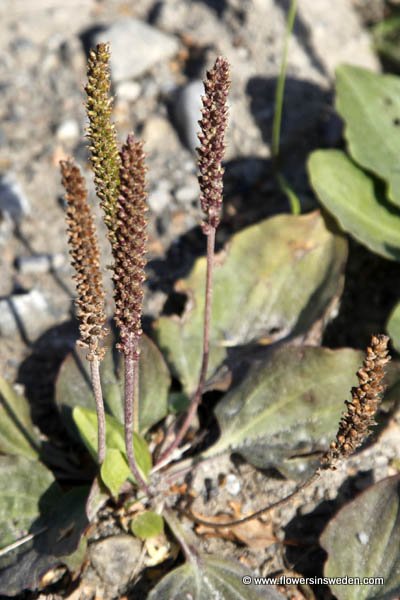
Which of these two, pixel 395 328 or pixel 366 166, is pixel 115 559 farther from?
pixel 366 166

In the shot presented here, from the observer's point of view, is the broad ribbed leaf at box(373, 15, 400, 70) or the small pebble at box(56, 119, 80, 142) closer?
the small pebble at box(56, 119, 80, 142)

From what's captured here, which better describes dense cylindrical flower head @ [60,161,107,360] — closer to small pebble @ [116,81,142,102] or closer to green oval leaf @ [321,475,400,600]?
green oval leaf @ [321,475,400,600]

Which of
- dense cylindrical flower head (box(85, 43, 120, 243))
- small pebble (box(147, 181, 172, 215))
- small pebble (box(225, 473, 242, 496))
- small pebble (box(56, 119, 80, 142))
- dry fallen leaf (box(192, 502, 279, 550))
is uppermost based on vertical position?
dense cylindrical flower head (box(85, 43, 120, 243))

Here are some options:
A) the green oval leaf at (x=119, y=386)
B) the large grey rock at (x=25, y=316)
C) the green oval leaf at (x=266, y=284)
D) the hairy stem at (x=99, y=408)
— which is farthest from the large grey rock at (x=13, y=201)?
the hairy stem at (x=99, y=408)

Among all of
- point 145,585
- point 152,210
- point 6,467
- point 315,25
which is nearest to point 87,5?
point 315,25

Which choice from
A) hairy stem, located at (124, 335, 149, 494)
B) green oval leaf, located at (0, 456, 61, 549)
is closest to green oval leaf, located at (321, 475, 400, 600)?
hairy stem, located at (124, 335, 149, 494)

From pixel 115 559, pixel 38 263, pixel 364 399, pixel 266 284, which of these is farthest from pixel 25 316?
pixel 364 399
